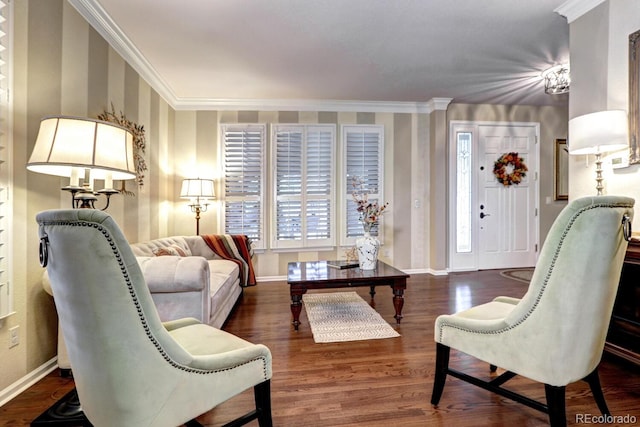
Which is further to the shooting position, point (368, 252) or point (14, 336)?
point (368, 252)

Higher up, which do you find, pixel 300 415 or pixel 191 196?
pixel 191 196

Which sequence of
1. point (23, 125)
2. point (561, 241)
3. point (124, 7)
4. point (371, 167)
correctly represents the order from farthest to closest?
point (371, 167)
point (124, 7)
point (23, 125)
point (561, 241)

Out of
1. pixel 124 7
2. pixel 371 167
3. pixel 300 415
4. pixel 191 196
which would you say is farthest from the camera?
pixel 371 167

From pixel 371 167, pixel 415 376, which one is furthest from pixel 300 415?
pixel 371 167

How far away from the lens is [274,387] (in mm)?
1798

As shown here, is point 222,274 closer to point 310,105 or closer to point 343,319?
point 343,319

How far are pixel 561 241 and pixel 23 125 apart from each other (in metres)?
2.75

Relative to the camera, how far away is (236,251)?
3754 millimetres

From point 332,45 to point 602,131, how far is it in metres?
2.26

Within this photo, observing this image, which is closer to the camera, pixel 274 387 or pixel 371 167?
pixel 274 387

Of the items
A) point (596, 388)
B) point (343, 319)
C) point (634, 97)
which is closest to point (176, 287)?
point (343, 319)

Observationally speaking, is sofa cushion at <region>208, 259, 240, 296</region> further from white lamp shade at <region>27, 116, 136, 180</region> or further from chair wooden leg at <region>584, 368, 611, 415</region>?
chair wooden leg at <region>584, 368, 611, 415</region>

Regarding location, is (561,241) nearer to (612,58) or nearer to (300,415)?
(300,415)

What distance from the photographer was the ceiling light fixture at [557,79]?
3.46 meters
